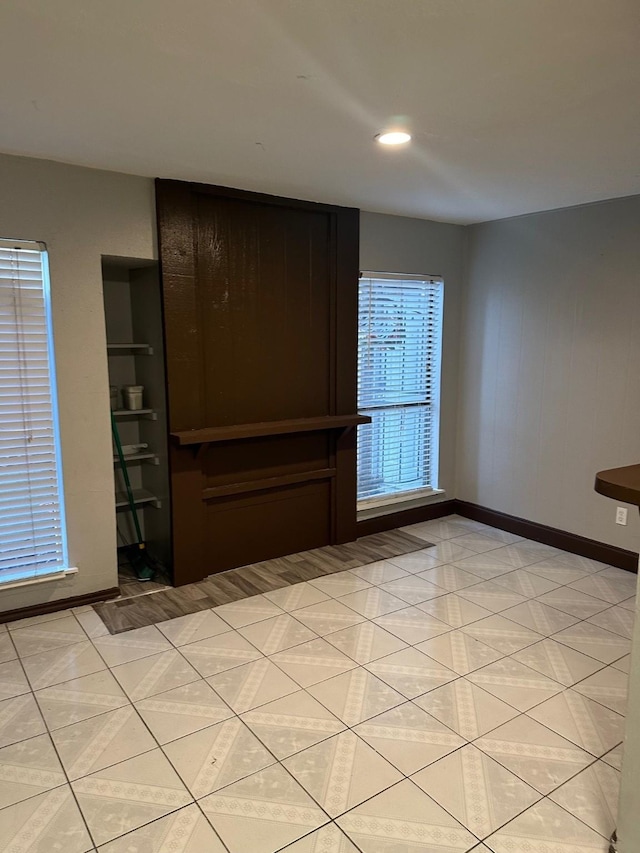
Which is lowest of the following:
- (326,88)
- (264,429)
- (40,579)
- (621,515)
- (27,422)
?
(40,579)

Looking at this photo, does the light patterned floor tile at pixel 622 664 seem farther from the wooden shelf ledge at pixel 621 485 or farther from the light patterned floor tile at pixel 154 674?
the light patterned floor tile at pixel 154 674

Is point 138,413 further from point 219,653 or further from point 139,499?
point 219,653

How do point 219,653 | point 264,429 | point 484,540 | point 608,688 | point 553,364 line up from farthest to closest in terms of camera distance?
point 484,540, point 553,364, point 264,429, point 219,653, point 608,688

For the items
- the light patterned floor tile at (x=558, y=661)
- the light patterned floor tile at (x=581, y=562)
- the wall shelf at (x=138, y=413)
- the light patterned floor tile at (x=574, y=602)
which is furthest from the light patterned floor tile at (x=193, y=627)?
the light patterned floor tile at (x=581, y=562)

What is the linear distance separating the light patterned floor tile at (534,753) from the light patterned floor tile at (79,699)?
4.75 ft

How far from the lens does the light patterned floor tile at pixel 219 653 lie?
263 cm

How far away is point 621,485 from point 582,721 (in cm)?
119

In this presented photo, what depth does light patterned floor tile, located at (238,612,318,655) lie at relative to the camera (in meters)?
2.80

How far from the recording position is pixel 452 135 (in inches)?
95.0

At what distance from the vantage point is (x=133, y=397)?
3.60 m

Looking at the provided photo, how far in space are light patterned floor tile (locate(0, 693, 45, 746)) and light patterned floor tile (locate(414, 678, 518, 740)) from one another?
148cm

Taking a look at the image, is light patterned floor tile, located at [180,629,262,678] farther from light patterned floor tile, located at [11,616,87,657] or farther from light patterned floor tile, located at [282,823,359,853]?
light patterned floor tile, located at [282,823,359,853]

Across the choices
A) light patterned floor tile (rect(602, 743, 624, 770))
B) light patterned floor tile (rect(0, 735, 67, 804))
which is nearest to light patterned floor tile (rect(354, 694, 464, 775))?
light patterned floor tile (rect(602, 743, 624, 770))

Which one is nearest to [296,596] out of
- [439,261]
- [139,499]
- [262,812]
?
[139,499]
